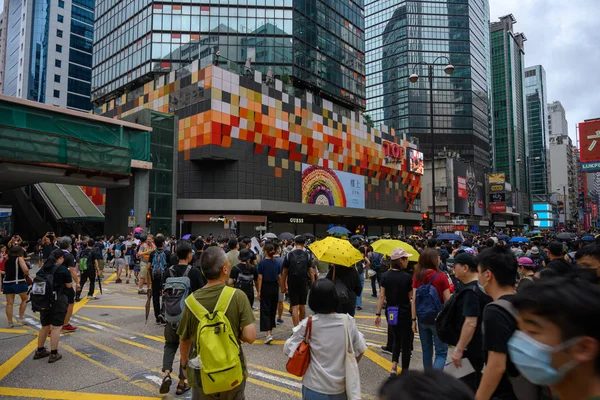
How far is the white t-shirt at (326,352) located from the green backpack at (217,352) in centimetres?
47

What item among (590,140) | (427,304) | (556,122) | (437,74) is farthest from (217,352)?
(556,122)

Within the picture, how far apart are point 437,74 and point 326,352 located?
105 meters

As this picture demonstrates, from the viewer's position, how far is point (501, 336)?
8.54ft

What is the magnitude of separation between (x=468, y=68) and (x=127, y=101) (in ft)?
276

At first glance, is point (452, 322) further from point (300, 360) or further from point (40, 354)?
point (40, 354)

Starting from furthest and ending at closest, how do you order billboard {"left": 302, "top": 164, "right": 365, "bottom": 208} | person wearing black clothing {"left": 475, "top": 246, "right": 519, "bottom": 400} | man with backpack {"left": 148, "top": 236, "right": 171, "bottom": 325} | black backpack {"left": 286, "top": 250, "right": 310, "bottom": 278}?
billboard {"left": 302, "top": 164, "right": 365, "bottom": 208} → man with backpack {"left": 148, "top": 236, "right": 171, "bottom": 325} → black backpack {"left": 286, "top": 250, "right": 310, "bottom": 278} → person wearing black clothing {"left": 475, "top": 246, "right": 519, "bottom": 400}

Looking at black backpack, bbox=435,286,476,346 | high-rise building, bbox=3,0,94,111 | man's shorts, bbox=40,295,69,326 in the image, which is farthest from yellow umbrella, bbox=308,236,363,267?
high-rise building, bbox=3,0,94,111

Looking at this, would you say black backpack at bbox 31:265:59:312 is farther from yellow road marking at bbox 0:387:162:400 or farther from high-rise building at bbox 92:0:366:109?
high-rise building at bbox 92:0:366:109

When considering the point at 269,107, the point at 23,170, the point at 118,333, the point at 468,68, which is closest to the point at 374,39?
the point at 468,68

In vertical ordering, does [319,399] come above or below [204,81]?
below

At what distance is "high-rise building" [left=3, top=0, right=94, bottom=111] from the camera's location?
85312 mm

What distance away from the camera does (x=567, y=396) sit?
1.48 metres

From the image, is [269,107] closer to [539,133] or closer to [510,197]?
[510,197]

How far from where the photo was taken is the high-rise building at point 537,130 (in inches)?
6093
